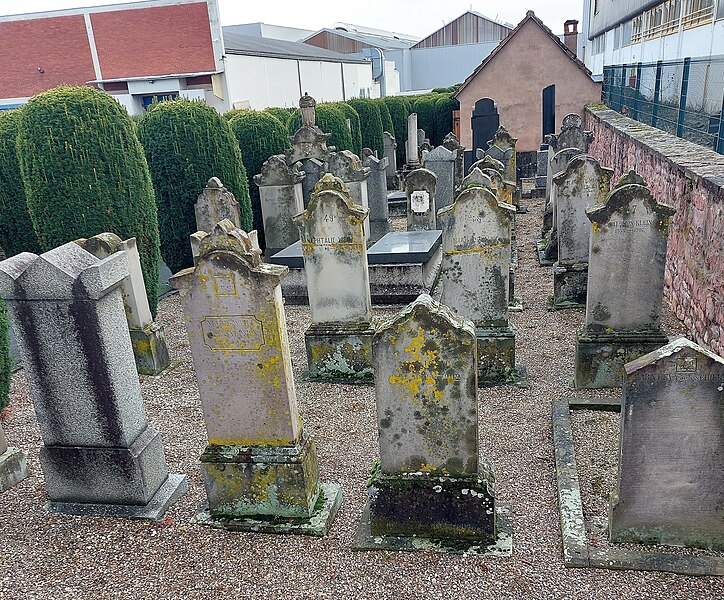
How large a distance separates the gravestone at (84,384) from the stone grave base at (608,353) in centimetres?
431

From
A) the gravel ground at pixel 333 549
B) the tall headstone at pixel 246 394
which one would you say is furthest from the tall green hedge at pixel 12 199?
the tall headstone at pixel 246 394

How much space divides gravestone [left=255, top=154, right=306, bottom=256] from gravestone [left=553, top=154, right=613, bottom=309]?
5215 millimetres

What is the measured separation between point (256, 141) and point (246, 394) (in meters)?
10.6

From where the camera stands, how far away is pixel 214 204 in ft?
32.6

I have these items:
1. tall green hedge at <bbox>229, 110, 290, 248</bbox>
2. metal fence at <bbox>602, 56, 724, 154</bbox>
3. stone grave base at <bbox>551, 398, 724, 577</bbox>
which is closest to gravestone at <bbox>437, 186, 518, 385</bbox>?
stone grave base at <bbox>551, 398, 724, 577</bbox>

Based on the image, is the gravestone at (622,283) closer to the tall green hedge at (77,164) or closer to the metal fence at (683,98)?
the metal fence at (683,98)

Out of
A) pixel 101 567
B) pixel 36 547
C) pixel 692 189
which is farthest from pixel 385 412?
pixel 692 189

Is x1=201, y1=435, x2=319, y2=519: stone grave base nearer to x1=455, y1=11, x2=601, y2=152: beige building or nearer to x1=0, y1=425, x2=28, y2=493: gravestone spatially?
x1=0, y1=425, x2=28, y2=493: gravestone

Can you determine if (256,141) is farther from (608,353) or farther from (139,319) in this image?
(608,353)

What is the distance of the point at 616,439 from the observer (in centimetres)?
521

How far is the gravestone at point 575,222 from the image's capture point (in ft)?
28.3

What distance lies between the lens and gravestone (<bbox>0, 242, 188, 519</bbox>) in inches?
163

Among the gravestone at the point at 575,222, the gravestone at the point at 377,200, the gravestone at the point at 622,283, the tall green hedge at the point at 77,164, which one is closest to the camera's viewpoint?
the gravestone at the point at 622,283

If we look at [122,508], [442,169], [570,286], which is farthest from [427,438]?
[442,169]
